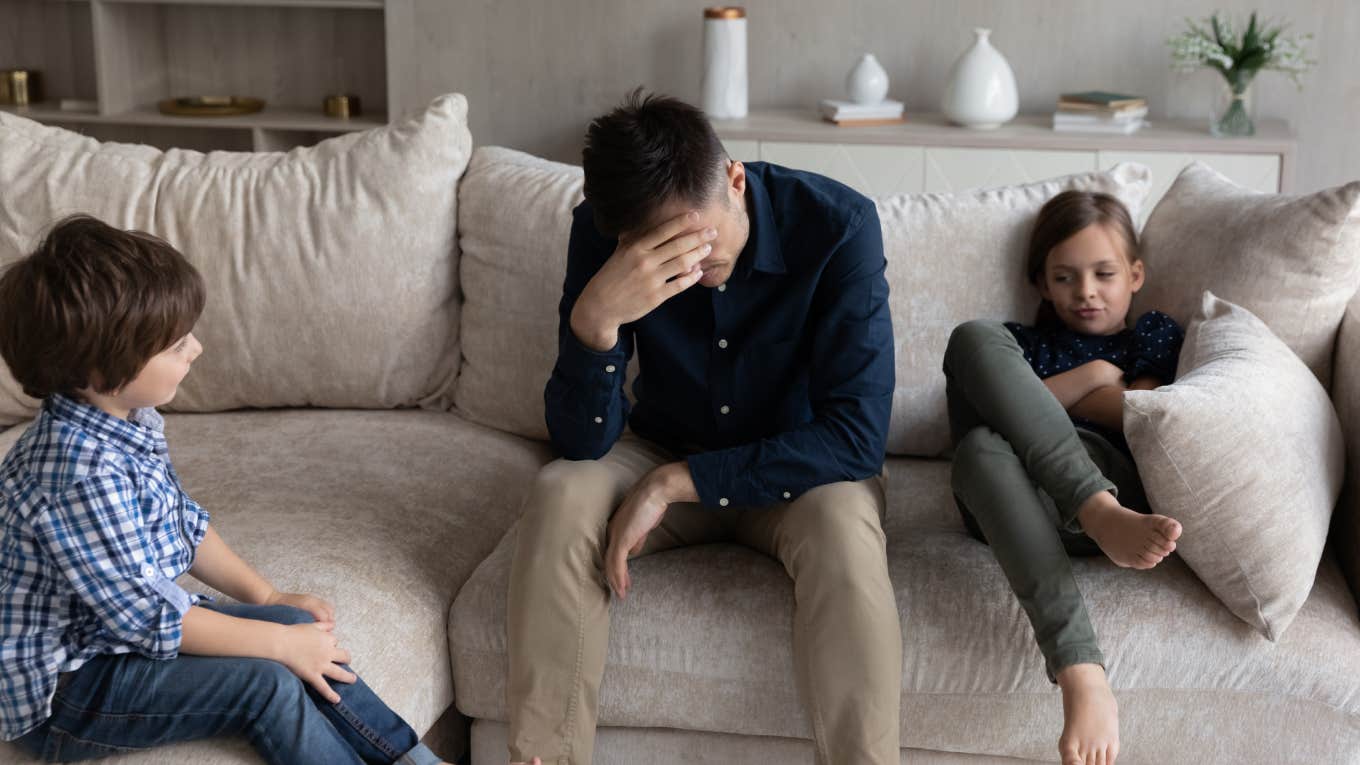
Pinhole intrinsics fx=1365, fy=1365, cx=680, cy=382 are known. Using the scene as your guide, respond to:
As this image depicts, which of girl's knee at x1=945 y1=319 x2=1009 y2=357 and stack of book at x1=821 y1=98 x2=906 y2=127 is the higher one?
stack of book at x1=821 y1=98 x2=906 y2=127

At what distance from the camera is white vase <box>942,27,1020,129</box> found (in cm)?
360

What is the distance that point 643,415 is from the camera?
2.08 meters

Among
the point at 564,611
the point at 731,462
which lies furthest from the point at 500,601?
the point at 731,462

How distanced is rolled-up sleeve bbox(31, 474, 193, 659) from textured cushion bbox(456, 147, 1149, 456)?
91 centimetres

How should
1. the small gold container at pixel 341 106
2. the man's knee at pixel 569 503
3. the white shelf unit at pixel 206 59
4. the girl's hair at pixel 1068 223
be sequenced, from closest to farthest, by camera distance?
the man's knee at pixel 569 503 → the girl's hair at pixel 1068 223 → the small gold container at pixel 341 106 → the white shelf unit at pixel 206 59

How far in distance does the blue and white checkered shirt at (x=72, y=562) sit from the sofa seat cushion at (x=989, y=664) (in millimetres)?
482

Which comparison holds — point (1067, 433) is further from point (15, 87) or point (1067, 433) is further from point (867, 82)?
point (15, 87)

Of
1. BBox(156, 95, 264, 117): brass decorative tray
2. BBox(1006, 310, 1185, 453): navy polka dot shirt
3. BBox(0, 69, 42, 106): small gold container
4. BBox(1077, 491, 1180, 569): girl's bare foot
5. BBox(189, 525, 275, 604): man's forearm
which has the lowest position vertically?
BBox(189, 525, 275, 604): man's forearm

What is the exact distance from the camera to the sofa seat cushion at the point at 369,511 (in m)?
1.76

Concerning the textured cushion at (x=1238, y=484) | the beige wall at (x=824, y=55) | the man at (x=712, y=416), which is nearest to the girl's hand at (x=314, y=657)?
the man at (x=712, y=416)

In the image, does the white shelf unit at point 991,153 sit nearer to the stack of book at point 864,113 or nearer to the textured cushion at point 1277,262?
the stack of book at point 864,113

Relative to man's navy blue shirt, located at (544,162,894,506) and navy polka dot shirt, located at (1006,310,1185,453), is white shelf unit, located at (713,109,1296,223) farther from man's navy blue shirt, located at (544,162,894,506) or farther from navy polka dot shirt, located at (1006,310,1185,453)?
man's navy blue shirt, located at (544,162,894,506)

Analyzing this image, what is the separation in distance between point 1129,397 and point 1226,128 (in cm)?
210

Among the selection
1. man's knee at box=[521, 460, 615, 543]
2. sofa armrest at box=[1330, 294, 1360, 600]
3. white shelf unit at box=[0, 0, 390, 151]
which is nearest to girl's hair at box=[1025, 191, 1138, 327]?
sofa armrest at box=[1330, 294, 1360, 600]
